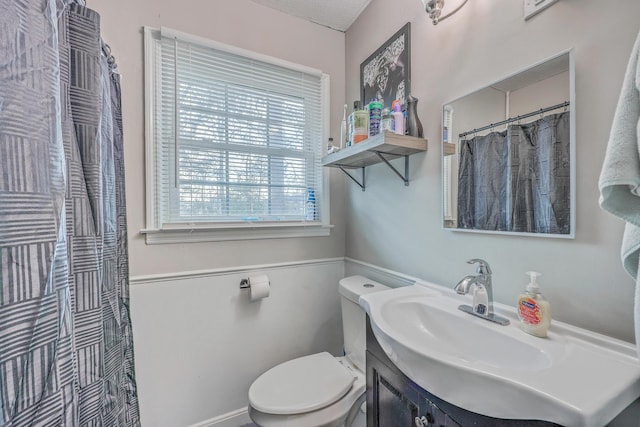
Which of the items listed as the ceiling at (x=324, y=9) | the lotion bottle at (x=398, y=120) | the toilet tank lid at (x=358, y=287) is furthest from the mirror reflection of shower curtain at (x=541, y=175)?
the ceiling at (x=324, y=9)

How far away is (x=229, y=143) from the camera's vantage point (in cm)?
152

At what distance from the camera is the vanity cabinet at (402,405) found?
0.62 m

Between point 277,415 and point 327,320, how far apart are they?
29.6 inches

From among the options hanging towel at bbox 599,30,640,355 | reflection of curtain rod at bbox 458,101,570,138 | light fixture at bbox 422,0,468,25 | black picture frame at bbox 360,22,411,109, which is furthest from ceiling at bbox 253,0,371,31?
hanging towel at bbox 599,30,640,355

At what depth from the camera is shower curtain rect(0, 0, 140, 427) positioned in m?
0.41

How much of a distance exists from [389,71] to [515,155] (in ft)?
2.80

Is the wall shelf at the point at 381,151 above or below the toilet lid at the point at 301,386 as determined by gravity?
above

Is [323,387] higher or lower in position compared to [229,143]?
lower

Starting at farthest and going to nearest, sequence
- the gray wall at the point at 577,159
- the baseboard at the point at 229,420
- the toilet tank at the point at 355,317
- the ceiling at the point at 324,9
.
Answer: the ceiling at the point at 324,9 → the baseboard at the point at 229,420 → the toilet tank at the point at 355,317 → the gray wall at the point at 577,159

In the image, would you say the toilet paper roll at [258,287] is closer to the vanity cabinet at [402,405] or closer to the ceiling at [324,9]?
the vanity cabinet at [402,405]

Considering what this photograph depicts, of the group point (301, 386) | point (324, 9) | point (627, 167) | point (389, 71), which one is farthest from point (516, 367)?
point (324, 9)

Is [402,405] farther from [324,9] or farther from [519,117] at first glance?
[324,9]

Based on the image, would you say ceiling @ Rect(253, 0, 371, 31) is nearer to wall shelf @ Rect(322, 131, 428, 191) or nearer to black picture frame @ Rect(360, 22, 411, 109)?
black picture frame @ Rect(360, 22, 411, 109)

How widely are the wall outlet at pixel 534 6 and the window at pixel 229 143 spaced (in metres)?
1.12
